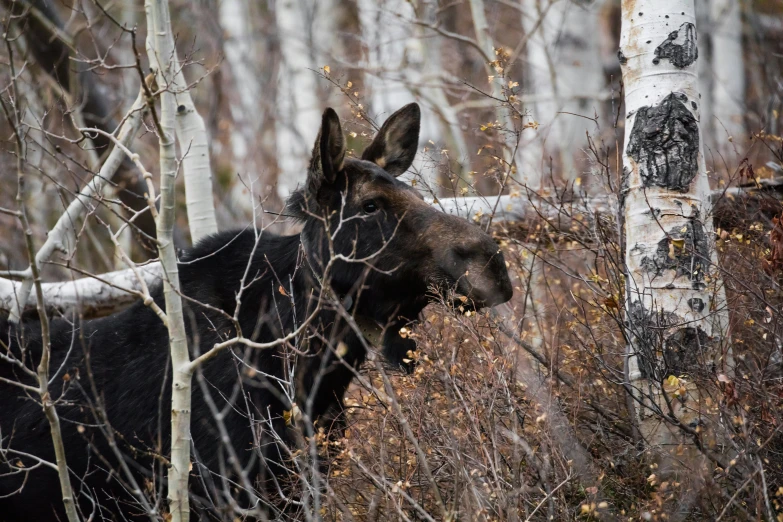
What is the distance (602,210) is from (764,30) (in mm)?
12951

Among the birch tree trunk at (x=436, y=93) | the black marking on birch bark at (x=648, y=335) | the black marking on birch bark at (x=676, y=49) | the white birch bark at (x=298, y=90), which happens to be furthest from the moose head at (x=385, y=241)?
the white birch bark at (x=298, y=90)

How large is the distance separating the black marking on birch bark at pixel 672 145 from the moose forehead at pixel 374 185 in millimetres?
1421

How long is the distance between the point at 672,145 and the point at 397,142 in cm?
195

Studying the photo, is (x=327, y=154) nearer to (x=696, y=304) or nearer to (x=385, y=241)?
(x=385, y=241)

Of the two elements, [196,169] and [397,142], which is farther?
[196,169]

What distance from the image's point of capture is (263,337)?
5.48 metres

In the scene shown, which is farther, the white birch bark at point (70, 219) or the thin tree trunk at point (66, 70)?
the thin tree trunk at point (66, 70)

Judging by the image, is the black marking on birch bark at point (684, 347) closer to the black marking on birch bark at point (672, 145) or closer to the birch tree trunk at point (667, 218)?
the birch tree trunk at point (667, 218)

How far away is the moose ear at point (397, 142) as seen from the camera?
239 inches

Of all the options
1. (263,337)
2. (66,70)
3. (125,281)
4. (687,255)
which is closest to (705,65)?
(66,70)

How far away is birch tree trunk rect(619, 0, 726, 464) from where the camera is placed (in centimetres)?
492

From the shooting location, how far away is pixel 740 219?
603 centimetres

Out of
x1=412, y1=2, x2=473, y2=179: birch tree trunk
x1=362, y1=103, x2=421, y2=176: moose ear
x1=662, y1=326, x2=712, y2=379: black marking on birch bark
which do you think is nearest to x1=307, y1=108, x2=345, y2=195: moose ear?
x1=362, y1=103, x2=421, y2=176: moose ear

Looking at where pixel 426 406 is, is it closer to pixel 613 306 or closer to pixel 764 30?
pixel 613 306
